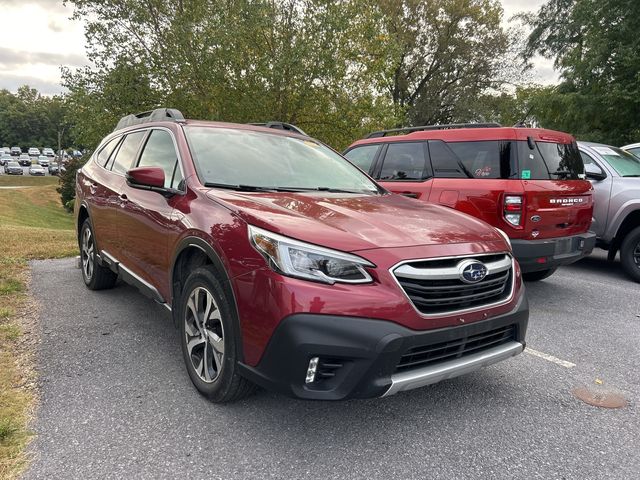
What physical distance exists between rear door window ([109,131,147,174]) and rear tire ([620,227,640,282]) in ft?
20.6

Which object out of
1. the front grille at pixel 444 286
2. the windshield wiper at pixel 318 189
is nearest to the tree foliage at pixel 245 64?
the windshield wiper at pixel 318 189

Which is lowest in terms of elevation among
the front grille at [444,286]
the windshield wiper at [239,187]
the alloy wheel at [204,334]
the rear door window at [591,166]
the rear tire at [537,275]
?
the rear tire at [537,275]

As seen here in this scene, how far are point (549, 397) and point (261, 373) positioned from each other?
6.45 feet

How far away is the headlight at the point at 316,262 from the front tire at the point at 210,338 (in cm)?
47

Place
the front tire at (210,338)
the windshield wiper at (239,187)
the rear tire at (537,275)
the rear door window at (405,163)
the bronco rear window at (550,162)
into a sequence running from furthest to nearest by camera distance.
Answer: the rear tire at (537,275), the rear door window at (405,163), the bronco rear window at (550,162), the windshield wiper at (239,187), the front tire at (210,338)

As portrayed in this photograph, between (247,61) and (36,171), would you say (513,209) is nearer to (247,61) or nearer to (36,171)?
(247,61)

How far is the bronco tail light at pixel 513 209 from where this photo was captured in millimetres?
4766

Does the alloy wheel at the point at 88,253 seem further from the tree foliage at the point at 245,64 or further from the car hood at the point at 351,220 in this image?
the tree foliage at the point at 245,64

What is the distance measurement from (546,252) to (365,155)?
2922mm

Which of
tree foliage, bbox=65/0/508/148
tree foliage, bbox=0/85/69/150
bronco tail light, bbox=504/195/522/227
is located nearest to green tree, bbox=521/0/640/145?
tree foliage, bbox=65/0/508/148

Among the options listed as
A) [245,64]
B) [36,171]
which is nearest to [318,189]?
[245,64]

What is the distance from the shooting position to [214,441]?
250 cm

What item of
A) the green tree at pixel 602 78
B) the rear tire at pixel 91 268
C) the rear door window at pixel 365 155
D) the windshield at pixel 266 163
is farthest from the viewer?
the green tree at pixel 602 78

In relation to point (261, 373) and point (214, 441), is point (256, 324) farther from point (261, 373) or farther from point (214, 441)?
point (214, 441)
